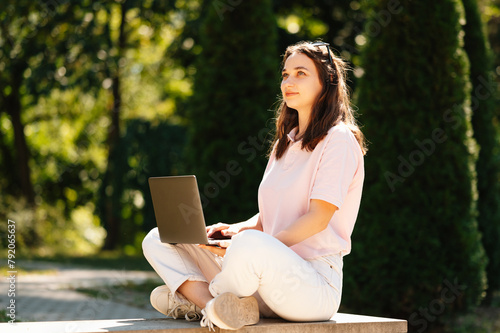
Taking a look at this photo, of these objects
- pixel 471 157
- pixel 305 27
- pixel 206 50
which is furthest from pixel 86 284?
pixel 305 27

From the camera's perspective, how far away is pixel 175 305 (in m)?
3.20

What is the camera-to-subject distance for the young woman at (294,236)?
111 inches

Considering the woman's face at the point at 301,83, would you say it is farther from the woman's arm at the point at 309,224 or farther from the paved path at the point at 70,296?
the paved path at the point at 70,296

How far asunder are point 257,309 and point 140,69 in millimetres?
18044

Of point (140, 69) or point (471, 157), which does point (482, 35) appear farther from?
point (140, 69)

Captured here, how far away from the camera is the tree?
848 cm

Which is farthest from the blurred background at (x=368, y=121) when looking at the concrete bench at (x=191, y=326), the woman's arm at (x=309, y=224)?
the concrete bench at (x=191, y=326)

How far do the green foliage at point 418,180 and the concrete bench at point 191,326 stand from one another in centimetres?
331

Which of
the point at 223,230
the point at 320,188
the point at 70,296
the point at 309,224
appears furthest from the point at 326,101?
the point at 70,296

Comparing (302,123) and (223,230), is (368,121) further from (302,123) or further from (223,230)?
(223,230)

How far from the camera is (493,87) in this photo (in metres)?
8.97

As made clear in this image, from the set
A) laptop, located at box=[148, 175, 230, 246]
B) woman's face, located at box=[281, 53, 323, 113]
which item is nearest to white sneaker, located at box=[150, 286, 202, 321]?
laptop, located at box=[148, 175, 230, 246]

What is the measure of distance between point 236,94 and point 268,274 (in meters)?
6.74

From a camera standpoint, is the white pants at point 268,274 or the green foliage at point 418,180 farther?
the green foliage at point 418,180
